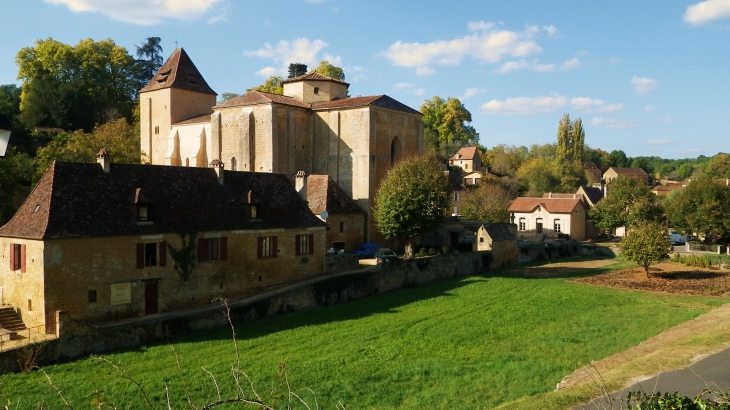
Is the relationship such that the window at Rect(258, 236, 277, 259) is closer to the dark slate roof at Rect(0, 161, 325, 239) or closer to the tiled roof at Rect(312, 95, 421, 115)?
the dark slate roof at Rect(0, 161, 325, 239)

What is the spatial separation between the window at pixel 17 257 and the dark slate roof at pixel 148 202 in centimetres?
47

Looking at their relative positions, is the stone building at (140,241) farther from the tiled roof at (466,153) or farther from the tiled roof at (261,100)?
the tiled roof at (466,153)

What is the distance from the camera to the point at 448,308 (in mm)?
26172

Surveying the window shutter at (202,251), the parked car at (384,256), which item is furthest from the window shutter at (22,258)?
the parked car at (384,256)

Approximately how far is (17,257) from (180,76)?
106 feet

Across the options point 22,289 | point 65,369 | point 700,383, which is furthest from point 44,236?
point 700,383

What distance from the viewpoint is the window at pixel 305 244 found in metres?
29.1

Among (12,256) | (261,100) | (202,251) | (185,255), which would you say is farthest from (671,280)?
(12,256)

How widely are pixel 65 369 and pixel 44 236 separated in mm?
5130

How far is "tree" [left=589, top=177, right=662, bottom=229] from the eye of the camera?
52.5 meters

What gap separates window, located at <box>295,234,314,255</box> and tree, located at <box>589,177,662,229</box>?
35.5 meters

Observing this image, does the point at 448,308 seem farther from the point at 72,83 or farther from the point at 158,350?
the point at 72,83

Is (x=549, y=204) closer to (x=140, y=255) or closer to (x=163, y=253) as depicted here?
(x=163, y=253)

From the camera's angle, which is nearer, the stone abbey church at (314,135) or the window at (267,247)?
the window at (267,247)
